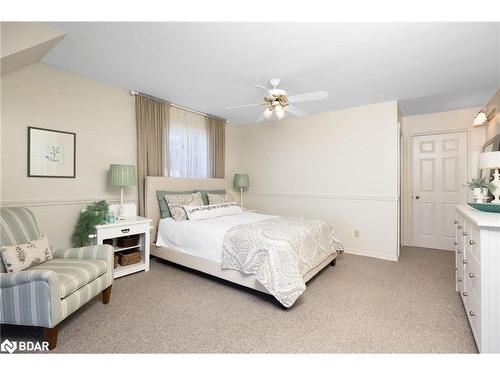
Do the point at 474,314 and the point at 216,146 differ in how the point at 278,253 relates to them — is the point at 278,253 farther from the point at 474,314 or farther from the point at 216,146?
the point at 216,146

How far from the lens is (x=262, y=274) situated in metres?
2.30

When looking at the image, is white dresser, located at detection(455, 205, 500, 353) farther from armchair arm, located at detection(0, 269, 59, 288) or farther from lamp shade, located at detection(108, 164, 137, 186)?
lamp shade, located at detection(108, 164, 137, 186)

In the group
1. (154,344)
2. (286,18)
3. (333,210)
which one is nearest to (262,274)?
(154,344)

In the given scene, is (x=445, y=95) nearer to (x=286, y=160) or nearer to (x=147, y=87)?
(x=286, y=160)

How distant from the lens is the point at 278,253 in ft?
7.57

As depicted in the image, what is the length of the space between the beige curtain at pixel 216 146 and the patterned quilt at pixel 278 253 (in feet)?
6.89

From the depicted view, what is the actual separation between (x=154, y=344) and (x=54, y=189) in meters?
2.23

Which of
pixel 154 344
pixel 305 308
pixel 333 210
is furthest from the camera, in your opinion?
pixel 333 210

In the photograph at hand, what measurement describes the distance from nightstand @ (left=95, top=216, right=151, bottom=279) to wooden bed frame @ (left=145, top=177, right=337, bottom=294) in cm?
24

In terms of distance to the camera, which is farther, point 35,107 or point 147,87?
point 147,87

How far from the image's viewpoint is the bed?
8.84 ft

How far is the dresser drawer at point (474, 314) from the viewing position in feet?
5.42

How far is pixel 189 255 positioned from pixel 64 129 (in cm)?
215
